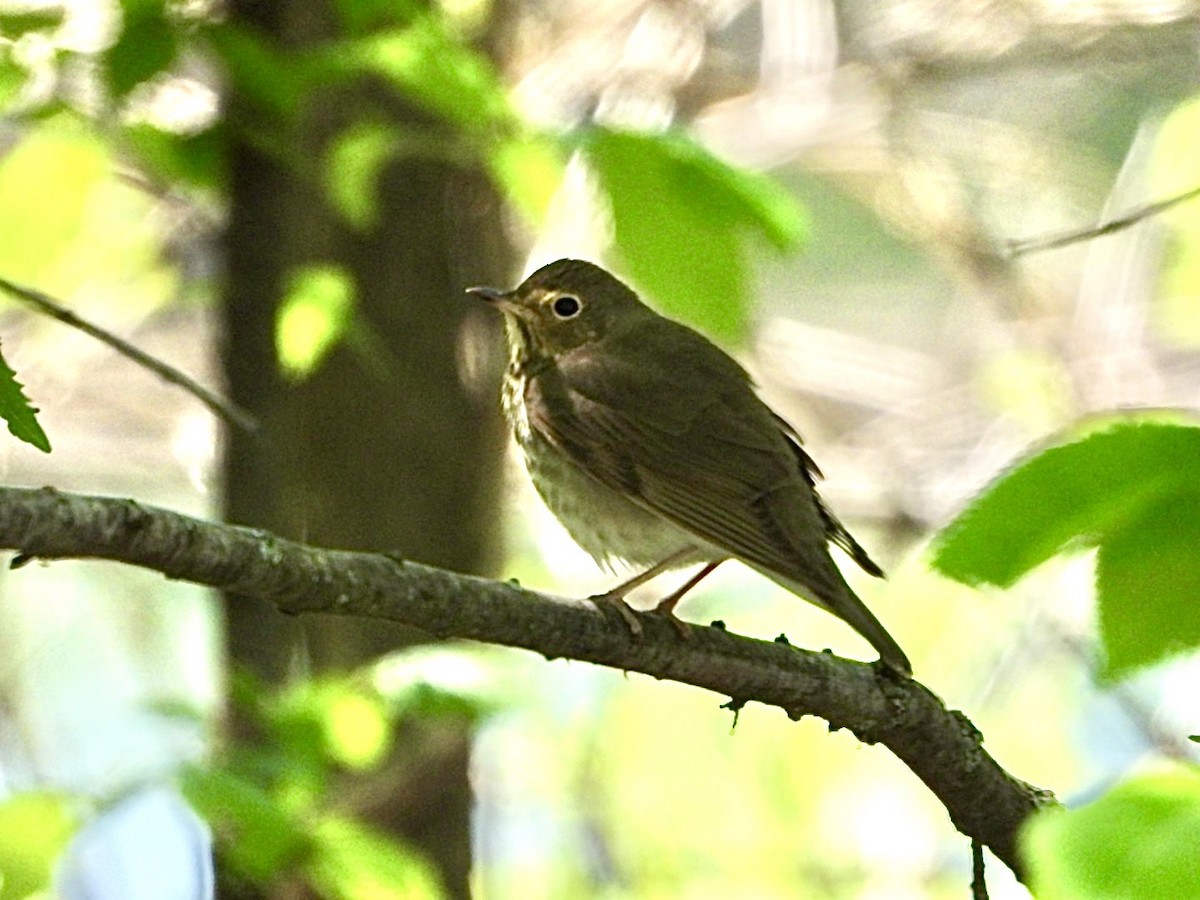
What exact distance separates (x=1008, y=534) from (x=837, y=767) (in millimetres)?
4456

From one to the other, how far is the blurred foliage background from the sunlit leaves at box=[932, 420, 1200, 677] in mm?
135

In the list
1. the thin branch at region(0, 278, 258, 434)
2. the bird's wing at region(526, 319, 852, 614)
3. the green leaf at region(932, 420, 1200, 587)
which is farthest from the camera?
the bird's wing at region(526, 319, 852, 614)

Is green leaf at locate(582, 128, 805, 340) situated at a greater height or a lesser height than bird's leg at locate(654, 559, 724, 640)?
greater

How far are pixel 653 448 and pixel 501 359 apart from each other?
1.07 metres

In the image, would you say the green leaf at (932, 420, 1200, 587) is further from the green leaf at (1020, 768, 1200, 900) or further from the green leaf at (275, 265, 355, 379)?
the green leaf at (275, 265, 355, 379)

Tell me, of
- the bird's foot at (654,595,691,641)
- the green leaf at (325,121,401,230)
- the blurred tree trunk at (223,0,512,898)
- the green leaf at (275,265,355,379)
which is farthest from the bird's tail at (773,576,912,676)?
the blurred tree trunk at (223,0,512,898)

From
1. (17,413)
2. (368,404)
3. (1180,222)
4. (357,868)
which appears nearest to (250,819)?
(357,868)

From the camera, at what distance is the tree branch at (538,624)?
172 centimetres

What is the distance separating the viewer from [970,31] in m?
5.46

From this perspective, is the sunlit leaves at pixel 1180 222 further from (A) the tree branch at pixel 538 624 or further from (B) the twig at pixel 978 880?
(B) the twig at pixel 978 880

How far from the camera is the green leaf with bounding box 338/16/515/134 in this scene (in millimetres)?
2764

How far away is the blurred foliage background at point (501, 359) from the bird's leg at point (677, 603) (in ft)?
→ 1.01

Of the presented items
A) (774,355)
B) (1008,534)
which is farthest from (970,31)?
(1008,534)

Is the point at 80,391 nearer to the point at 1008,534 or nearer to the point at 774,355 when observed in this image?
the point at 774,355
